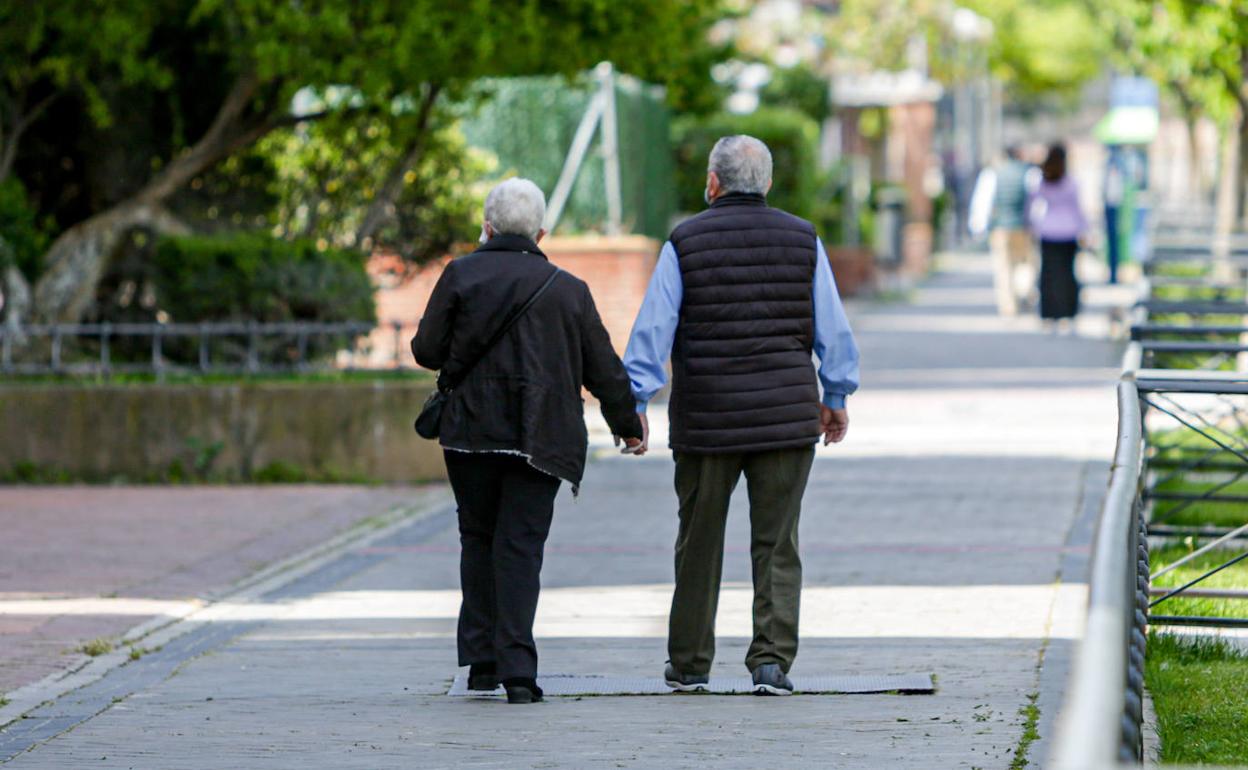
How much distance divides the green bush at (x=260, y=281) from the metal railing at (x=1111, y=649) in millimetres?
8581

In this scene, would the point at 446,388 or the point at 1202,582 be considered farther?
the point at 1202,582

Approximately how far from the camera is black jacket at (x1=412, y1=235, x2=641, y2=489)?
21.5 ft

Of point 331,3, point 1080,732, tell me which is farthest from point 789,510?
point 331,3

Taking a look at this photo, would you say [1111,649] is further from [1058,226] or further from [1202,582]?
[1058,226]

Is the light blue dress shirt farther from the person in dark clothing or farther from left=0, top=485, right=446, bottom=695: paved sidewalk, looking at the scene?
left=0, top=485, right=446, bottom=695: paved sidewalk

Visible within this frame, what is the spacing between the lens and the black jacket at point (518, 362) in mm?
6539

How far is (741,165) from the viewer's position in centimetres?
654

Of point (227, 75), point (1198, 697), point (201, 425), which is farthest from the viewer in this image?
point (227, 75)

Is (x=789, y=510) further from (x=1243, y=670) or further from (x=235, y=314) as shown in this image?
(x=235, y=314)

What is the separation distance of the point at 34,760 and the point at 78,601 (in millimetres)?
2866

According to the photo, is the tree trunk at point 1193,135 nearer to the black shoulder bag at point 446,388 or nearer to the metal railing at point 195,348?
the metal railing at point 195,348

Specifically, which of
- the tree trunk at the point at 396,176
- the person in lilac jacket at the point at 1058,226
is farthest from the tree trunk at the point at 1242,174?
the tree trunk at the point at 396,176

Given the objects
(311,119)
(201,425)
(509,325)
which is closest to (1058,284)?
(311,119)

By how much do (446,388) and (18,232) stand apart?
752cm
